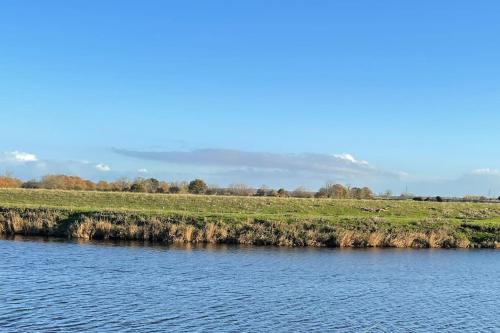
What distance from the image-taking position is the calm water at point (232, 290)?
20.6 m

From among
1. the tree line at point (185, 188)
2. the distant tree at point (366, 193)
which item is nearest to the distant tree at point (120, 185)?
the tree line at point (185, 188)

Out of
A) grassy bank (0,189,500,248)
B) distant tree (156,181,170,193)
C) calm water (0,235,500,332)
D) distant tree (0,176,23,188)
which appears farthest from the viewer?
distant tree (0,176,23,188)

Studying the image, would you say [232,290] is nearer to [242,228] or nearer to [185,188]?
[242,228]

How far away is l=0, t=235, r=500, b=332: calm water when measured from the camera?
2061 centimetres

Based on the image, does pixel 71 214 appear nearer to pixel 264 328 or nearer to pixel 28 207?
pixel 28 207

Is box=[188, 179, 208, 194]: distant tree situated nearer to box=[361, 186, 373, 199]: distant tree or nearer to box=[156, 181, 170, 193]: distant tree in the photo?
box=[156, 181, 170, 193]: distant tree

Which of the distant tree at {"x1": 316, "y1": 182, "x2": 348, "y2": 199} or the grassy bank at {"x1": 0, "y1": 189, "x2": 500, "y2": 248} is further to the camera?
the distant tree at {"x1": 316, "y1": 182, "x2": 348, "y2": 199}

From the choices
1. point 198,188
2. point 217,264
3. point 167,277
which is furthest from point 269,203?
point 198,188

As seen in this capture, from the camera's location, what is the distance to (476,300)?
1049 inches

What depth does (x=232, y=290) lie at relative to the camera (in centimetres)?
2614

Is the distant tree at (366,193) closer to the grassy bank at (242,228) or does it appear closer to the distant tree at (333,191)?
the distant tree at (333,191)

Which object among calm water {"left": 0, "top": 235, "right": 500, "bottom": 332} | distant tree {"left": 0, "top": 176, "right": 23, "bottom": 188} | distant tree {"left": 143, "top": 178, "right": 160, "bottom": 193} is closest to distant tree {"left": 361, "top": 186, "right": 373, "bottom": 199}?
distant tree {"left": 143, "top": 178, "right": 160, "bottom": 193}

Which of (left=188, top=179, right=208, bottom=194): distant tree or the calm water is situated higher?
(left=188, top=179, right=208, bottom=194): distant tree

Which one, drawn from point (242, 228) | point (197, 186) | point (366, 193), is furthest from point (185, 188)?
point (242, 228)
